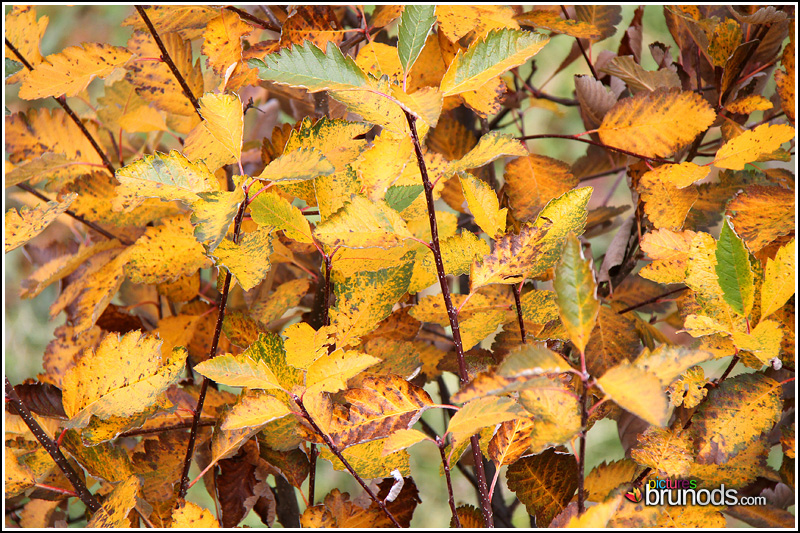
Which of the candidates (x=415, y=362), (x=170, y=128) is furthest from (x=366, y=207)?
(x=170, y=128)

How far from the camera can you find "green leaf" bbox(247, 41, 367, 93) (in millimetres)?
384

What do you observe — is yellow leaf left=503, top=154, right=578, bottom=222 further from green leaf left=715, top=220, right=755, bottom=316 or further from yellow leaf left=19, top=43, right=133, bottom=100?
yellow leaf left=19, top=43, right=133, bottom=100

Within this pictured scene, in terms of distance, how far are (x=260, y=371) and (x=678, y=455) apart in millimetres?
324

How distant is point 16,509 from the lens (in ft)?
2.64

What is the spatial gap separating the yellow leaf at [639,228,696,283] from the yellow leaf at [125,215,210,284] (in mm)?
395

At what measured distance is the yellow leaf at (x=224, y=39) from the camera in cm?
57

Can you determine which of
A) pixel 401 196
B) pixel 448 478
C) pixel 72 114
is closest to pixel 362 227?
pixel 401 196

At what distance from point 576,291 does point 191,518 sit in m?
0.33

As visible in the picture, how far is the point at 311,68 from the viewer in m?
0.39

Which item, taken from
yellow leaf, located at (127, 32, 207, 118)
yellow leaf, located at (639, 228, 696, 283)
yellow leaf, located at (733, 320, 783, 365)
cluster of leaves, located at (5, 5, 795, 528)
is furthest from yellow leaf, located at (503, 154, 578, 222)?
yellow leaf, located at (127, 32, 207, 118)

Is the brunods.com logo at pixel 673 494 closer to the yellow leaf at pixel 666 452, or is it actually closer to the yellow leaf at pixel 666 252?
the yellow leaf at pixel 666 452

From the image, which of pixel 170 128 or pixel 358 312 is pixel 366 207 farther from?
pixel 170 128

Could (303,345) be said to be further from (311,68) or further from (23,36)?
(23,36)

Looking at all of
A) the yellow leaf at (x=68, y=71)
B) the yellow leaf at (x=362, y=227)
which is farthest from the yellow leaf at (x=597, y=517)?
the yellow leaf at (x=68, y=71)
